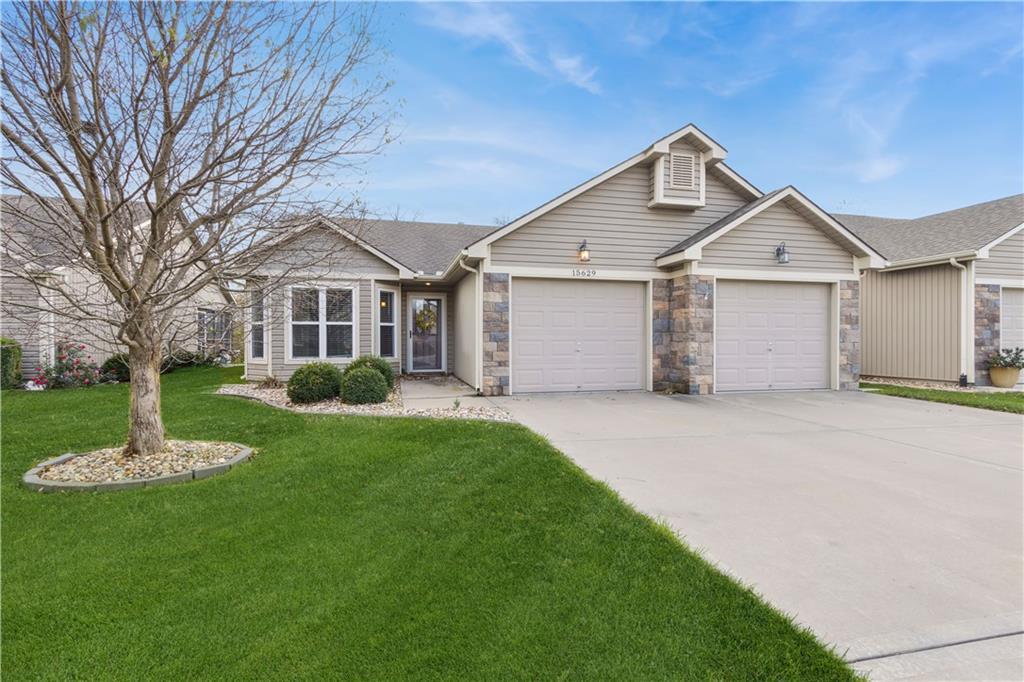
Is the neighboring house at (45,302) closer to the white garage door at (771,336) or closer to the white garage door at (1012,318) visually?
the white garage door at (771,336)

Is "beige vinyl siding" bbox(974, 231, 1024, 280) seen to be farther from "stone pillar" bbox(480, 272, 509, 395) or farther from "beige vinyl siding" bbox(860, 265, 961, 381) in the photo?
"stone pillar" bbox(480, 272, 509, 395)

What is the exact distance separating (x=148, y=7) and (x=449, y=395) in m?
6.91

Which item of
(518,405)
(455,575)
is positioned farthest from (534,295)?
(455,575)

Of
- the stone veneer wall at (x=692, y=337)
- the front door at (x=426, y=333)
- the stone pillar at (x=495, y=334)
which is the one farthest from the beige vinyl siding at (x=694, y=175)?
the front door at (x=426, y=333)

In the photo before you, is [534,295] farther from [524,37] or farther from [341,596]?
[341,596]

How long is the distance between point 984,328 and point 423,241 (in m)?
14.6

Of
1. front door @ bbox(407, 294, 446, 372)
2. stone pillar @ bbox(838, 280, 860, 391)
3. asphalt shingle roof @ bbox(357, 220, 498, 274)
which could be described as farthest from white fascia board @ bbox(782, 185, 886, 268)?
front door @ bbox(407, 294, 446, 372)

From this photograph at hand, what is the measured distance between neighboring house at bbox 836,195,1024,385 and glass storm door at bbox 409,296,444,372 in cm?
1111

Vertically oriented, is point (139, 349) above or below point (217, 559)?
above

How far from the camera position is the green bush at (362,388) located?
8562 millimetres

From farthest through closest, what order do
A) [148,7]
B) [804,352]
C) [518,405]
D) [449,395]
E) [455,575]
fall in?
[804,352] < [449,395] < [518,405] < [148,7] < [455,575]

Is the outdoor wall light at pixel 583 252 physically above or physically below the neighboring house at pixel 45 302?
above

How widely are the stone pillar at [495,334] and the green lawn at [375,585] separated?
4.51 m

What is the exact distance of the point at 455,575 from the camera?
285 centimetres
